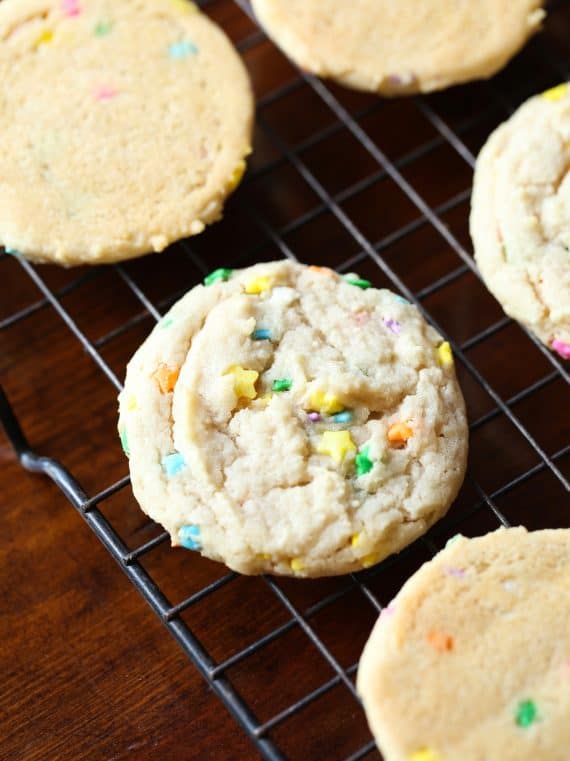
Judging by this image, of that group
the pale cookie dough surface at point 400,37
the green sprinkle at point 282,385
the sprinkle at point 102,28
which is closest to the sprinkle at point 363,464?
the green sprinkle at point 282,385

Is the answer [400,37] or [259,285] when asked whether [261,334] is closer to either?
[259,285]

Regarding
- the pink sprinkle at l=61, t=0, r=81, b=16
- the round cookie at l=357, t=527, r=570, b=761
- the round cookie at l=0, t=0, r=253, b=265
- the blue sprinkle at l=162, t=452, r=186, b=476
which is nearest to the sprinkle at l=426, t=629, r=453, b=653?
the round cookie at l=357, t=527, r=570, b=761

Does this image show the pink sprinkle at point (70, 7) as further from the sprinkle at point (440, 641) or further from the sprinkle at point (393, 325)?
the sprinkle at point (440, 641)

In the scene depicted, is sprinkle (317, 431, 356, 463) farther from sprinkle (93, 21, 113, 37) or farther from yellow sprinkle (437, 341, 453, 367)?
sprinkle (93, 21, 113, 37)

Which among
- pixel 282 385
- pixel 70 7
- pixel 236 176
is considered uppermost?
pixel 70 7

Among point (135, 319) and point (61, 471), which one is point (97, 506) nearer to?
point (61, 471)

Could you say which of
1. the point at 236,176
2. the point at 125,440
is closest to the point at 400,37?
the point at 236,176

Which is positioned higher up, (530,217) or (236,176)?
(236,176)
